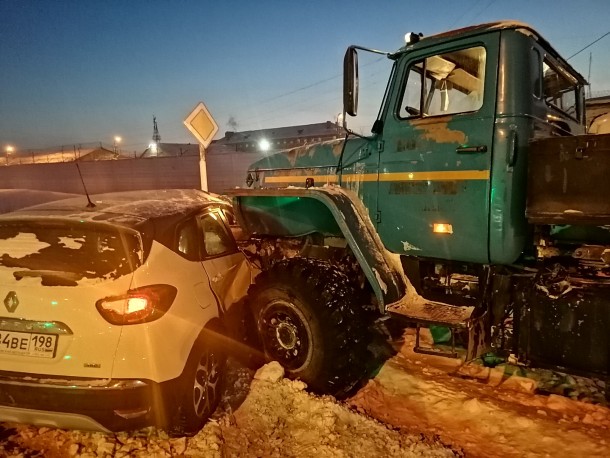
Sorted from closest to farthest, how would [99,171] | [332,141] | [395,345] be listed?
[332,141]
[395,345]
[99,171]

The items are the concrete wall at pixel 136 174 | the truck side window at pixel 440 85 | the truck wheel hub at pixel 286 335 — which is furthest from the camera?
the concrete wall at pixel 136 174

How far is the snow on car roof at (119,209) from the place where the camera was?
3129mm

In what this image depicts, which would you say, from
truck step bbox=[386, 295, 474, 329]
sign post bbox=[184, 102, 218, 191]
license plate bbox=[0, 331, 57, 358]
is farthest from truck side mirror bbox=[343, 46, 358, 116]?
sign post bbox=[184, 102, 218, 191]

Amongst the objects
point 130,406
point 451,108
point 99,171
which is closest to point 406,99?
point 451,108

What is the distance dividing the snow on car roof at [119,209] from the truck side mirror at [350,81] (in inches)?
60.3

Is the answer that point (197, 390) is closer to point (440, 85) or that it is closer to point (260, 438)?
point (260, 438)

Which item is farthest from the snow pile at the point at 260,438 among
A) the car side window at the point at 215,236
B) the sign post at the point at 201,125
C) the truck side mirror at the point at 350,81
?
the sign post at the point at 201,125

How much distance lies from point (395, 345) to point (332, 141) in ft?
7.69

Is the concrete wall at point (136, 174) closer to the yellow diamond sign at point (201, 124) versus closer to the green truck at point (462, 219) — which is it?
the yellow diamond sign at point (201, 124)

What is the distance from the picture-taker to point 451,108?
12.2ft

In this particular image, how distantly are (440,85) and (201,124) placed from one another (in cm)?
436

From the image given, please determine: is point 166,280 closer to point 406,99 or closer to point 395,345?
point 406,99

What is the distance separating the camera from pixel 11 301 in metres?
2.72

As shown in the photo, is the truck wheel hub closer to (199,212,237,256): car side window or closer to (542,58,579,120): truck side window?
(199,212,237,256): car side window
